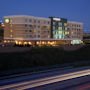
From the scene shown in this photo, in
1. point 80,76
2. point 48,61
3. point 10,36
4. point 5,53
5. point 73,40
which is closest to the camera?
point 80,76

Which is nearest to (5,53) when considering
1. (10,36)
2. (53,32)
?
(10,36)

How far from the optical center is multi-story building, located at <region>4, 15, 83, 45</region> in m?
62.8

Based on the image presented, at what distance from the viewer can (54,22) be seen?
72.6 m

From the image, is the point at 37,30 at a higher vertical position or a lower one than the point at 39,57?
higher

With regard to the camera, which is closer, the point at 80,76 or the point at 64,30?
the point at 80,76

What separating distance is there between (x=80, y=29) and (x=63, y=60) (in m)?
51.5

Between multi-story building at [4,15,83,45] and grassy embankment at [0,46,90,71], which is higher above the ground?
multi-story building at [4,15,83,45]

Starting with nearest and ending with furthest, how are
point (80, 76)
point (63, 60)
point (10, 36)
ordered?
point (80, 76) → point (63, 60) → point (10, 36)

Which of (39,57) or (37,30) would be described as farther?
(37,30)

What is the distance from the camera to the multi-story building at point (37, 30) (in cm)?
6278

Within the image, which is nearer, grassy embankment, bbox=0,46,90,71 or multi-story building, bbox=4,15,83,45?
grassy embankment, bbox=0,46,90,71

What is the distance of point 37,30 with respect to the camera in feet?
217

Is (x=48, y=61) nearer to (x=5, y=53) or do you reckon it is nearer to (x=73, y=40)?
(x=5, y=53)

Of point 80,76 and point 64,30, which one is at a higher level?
point 64,30
